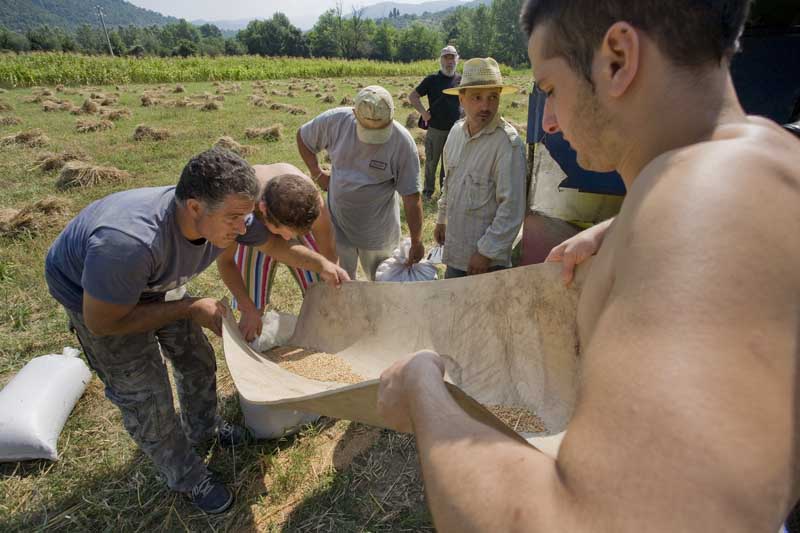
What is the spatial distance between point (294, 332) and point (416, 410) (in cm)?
215

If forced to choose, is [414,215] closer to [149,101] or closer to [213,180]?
[213,180]

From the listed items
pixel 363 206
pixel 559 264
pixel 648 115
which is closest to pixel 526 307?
pixel 559 264

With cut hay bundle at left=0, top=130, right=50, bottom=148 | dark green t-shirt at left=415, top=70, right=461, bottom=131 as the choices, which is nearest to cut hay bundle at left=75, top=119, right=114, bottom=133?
cut hay bundle at left=0, top=130, right=50, bottom=148

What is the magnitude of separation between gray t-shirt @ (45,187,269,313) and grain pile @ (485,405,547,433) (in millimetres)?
1593

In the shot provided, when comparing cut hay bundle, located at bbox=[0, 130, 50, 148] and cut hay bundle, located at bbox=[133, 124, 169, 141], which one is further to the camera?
cut hay bundle, located at bbox=[133, 124, 169, 141]

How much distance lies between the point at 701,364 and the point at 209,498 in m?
2.47

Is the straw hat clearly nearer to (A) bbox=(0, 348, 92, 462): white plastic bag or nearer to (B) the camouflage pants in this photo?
(B) the camouflage pants

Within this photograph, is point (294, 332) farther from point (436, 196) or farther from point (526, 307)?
point (436, 196)

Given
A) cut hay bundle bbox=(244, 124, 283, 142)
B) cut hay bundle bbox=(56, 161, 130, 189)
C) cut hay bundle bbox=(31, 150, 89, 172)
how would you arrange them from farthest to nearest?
cut hay bundle bbox=(244, 124, 283, 142)
cut hay bundle bbox=(31, 150, 89, 172)
cut hay bundle bbox=(56, 161, 130, 189)

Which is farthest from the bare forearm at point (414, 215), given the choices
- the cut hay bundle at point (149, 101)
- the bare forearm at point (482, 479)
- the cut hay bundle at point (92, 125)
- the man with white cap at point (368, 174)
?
the cut hay bundle at point (149, 101)

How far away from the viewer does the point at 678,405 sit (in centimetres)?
46

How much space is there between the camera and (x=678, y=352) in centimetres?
49

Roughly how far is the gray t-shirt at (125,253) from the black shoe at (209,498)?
1.02 meters

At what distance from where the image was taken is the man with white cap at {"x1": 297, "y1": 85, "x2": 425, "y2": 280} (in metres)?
3.13
